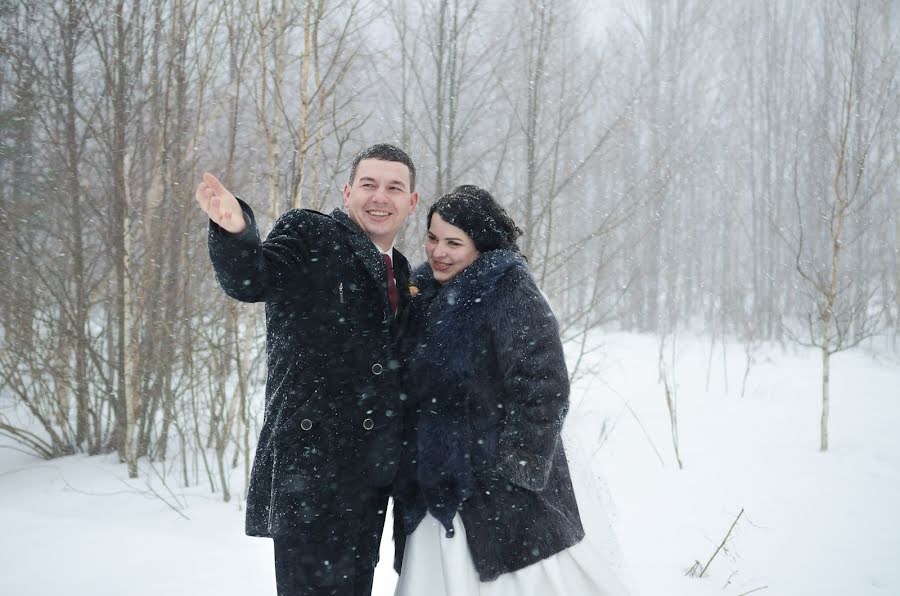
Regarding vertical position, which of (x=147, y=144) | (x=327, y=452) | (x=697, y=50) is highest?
(x=697, y=50)

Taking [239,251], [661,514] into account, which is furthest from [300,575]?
[661,514]

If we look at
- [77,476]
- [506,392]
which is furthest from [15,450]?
[506,392]

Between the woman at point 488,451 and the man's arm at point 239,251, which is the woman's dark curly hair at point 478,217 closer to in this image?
the woman at point 488,451

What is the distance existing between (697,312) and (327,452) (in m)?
21.2

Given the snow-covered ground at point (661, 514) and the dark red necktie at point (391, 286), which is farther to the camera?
the snow-covered ground at point (661, 514)

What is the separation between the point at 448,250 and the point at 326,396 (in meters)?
0.79

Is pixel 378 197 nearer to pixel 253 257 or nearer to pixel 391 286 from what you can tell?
pixel 391 286

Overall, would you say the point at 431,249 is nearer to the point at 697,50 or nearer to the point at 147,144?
the point at 147,144

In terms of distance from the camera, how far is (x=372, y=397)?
1.92 meters

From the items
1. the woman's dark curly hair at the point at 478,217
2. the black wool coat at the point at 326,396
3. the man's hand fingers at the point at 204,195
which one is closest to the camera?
the man's hand fingers at the point at 204,195

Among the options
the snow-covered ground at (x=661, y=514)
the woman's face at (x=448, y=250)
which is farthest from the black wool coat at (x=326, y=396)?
the snow-covered ground at (x=661, y=514)

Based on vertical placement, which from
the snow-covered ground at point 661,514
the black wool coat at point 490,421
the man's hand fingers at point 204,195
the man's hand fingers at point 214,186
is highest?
the man's hand fingers at point 214,186

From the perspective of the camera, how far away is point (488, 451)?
1.97 m

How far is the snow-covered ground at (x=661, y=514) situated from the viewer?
310 centimetres
